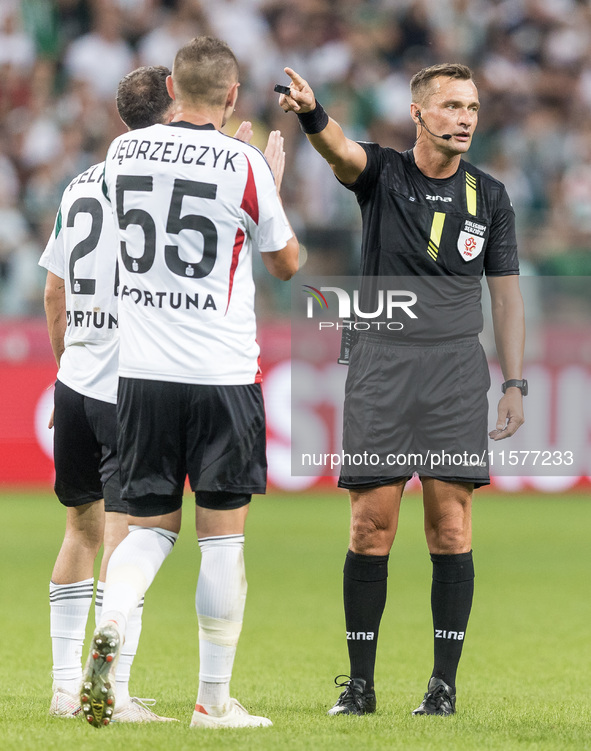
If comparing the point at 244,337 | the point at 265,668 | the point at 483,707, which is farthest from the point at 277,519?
the point at 244,337

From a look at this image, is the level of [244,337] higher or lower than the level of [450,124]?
lower

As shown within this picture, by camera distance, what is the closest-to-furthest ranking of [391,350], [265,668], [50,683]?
1. [391,350]
2. [50,683]
3. [265,668]

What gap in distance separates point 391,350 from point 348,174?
659 millimetres

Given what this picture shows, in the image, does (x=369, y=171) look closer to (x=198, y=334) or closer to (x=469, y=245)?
(x=469, y=245)

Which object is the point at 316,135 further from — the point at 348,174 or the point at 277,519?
the point at 277,519

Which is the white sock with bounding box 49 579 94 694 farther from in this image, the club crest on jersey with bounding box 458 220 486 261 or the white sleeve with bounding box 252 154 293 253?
the club crest on jersey with bounding box 458 220 486 261

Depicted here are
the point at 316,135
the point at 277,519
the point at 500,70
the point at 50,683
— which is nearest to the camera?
the point at 316,135

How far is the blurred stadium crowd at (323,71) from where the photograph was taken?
13.1 m

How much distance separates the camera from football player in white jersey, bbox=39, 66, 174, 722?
159 inches

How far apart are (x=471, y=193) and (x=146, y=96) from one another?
1.23m

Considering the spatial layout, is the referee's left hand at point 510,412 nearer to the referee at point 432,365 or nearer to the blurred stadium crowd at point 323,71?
the referee at point 432,365

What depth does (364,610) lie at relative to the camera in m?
4.20

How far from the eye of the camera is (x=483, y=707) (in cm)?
432

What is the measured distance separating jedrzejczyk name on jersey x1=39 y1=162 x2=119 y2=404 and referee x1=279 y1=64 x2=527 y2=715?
859mm
